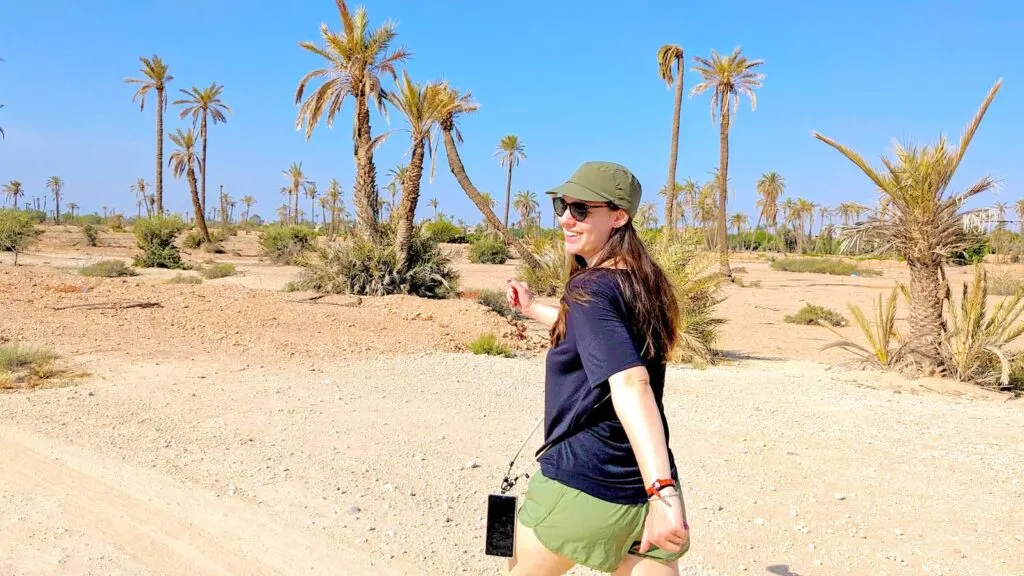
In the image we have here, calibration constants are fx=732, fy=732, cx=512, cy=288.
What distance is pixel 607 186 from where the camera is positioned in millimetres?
1979

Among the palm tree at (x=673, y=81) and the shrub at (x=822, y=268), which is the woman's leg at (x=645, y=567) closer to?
the palm tree at (x=673, y=81)

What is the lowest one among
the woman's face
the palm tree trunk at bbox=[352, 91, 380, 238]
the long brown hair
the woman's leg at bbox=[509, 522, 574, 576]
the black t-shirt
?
the woman's leg at bbox=[509, 522, 574, 576]

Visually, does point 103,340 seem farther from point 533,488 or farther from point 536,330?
point 533,488

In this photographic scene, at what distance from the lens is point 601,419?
192 centimetres

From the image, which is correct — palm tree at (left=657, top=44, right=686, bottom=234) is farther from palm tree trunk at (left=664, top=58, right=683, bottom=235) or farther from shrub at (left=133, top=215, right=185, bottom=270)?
shrub at (left=133, top=215, right=185, bottom=270)

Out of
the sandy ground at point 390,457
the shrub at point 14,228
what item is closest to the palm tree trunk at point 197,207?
the shrub at point 14,228

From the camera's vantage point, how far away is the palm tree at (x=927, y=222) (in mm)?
8664

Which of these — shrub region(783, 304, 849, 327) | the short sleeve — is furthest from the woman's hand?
shrub region(783, 304, 849, 327)

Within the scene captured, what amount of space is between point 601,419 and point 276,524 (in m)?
2.75

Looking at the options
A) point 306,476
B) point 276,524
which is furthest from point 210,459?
point 276,524

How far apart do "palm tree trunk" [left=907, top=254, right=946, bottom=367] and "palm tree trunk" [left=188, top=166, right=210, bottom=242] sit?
35.5 metres

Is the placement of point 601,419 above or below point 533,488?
above

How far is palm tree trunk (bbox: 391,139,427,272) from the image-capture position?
16047 millimetres

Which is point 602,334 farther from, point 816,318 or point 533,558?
point 816,318
